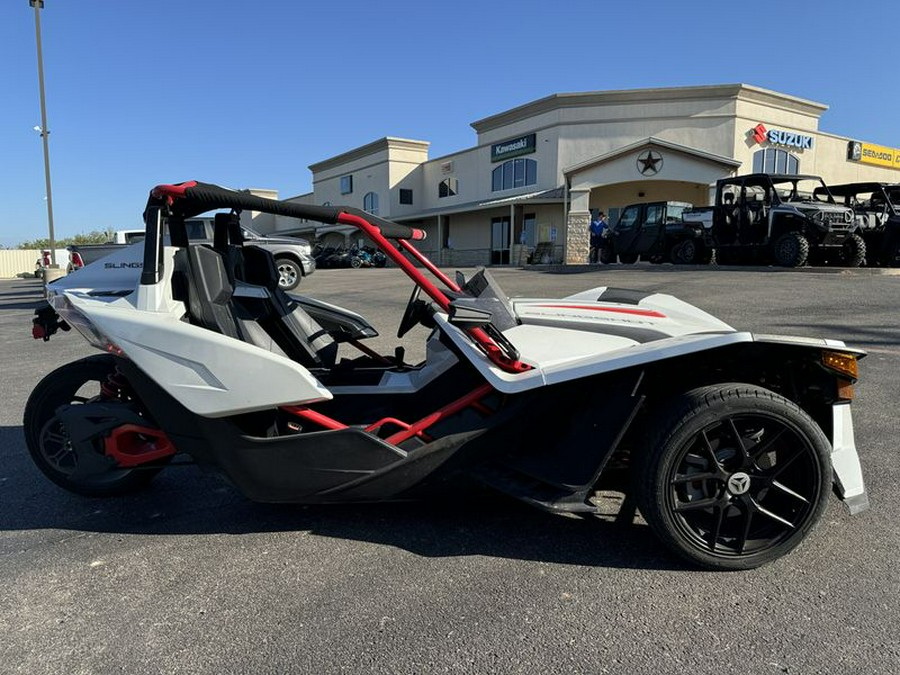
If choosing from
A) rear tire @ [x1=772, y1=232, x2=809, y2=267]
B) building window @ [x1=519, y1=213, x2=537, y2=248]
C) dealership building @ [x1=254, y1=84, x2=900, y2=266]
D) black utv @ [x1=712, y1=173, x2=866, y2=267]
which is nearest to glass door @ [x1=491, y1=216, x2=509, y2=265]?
dealership building @ [x1=254, y1=84, x2=900, y2=266]

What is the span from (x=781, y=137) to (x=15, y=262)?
53.6 meters

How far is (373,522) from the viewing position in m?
2.81

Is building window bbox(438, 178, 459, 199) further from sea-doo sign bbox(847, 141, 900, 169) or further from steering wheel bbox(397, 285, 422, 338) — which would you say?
steering wheel bbox(397, 285, 422, 338)

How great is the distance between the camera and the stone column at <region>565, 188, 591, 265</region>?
81.4ft

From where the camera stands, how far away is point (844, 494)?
242 cm

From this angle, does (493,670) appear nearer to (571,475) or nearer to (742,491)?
(571,475)

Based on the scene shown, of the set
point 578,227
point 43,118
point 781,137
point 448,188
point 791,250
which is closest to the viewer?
point 791,250

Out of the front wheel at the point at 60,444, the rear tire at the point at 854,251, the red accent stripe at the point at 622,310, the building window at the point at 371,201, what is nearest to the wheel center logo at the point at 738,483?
the red accent stripe at the point at 622,310

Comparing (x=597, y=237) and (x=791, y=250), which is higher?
(x=597, y=237)

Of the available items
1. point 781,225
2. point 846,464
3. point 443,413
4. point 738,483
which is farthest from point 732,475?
point 781,225

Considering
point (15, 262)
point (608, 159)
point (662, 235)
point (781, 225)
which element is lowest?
point (15, 262)

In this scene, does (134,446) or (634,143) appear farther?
(634,143)

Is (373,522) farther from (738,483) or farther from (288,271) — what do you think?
(288,271)

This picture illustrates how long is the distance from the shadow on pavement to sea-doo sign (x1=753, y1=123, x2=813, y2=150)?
3017 centimetres
